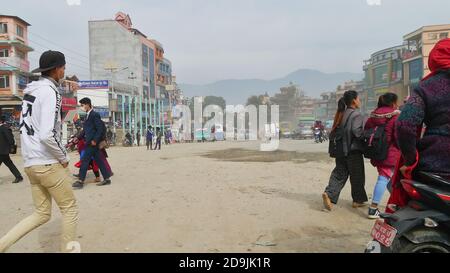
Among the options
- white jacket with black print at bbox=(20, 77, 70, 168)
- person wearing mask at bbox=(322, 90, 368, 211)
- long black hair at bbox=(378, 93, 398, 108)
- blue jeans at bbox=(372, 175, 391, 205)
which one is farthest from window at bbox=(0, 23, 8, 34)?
blue jeans at bbox=(372, 175, 391, 205)

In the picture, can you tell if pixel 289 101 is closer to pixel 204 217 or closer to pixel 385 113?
pixel 385 113

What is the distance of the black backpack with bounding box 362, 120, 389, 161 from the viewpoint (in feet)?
16.1

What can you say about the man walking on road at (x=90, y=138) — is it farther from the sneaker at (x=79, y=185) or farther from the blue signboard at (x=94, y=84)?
the blue signboard at (x=94, y=84)

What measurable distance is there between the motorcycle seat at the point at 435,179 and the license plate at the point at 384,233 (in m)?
0.40

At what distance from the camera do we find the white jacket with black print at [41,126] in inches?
121

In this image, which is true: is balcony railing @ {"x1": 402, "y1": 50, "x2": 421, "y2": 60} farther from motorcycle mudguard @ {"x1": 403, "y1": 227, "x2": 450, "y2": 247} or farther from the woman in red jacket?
motorcycle mudguard @ {"x1": 403, "y1": 227, "x2": 450, "y2": 247}

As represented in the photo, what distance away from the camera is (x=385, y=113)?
16.2 feet

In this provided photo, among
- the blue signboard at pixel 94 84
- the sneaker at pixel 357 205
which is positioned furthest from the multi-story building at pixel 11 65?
the sneaker at pixel 357 205

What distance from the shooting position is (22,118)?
320cm

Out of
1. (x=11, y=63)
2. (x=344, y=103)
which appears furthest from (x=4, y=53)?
(x=344, y=103)

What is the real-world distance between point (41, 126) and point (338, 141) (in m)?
3.81

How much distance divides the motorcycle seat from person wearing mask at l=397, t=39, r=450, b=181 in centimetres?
4

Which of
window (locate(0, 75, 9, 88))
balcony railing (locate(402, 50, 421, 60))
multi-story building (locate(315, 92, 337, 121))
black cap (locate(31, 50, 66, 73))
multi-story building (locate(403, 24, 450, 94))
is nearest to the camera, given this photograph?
black cap (locate(31, 50, 66, 73))
